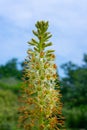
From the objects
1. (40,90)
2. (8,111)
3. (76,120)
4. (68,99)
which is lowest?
(40,90)

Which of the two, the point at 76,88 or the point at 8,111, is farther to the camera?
the point at 76,88

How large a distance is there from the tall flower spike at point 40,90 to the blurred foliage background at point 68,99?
19.2 m

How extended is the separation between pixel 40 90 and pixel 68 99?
194ft

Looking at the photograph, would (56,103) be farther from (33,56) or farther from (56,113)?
(33,56)

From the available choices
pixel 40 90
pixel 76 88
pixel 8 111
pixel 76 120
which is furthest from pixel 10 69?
pixel 40 90

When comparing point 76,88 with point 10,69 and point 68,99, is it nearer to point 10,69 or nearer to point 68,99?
point 68,99

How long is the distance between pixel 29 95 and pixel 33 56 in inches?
18.9

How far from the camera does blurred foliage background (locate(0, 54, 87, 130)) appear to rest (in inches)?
1517

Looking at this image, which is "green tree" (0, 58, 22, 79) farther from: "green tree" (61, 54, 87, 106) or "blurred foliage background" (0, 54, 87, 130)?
"green tree" (61, 54, 87, 106)

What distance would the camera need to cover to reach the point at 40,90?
214 inches

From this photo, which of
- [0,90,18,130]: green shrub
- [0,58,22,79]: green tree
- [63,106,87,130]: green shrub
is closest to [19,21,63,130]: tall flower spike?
[0,90,18,130]: green shrub

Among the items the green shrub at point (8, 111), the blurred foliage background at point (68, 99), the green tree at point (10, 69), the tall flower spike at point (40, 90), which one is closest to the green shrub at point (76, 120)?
the blurred foliage background at point (68, 99)

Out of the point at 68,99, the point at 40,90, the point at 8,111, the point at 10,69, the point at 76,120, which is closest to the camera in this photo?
the point at 40,90

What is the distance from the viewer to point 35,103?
531 centimetres
